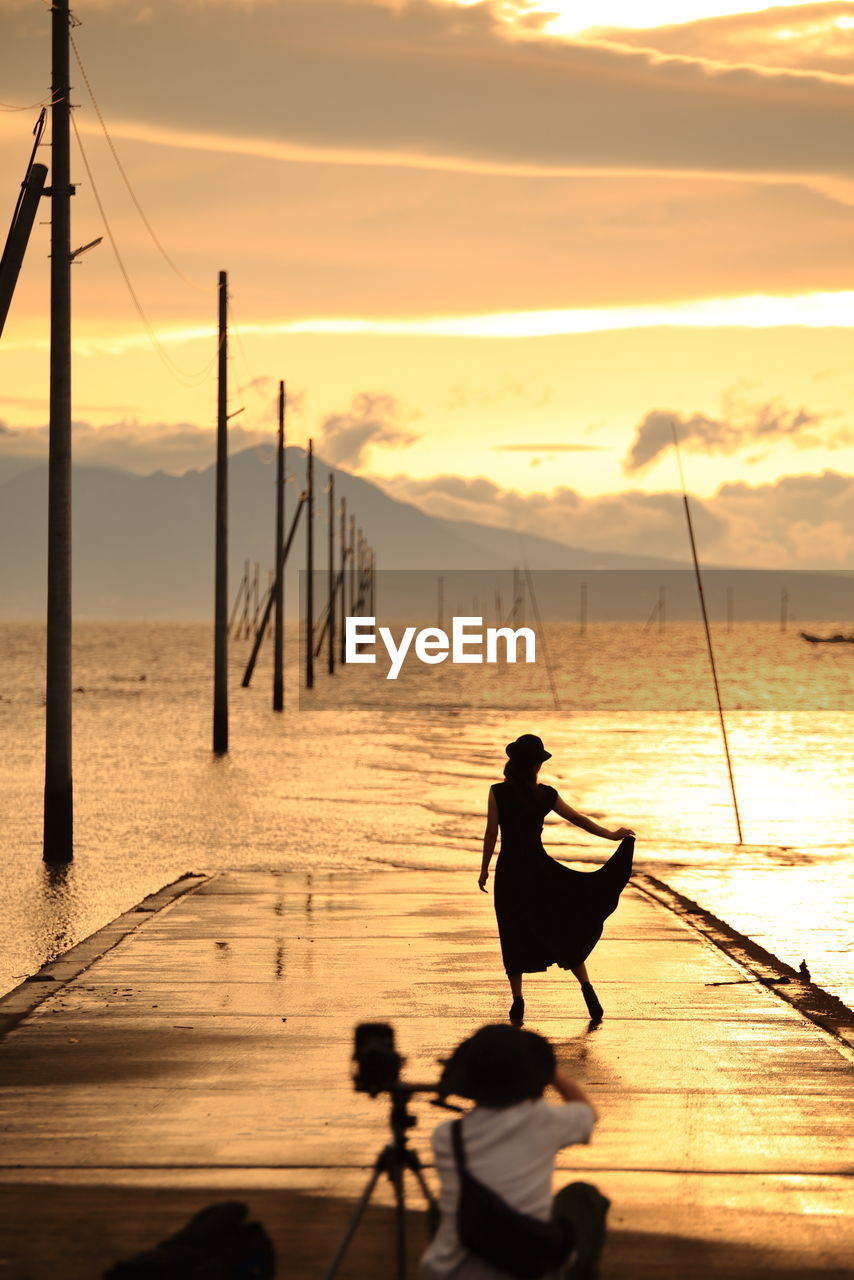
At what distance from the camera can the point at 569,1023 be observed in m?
8.94

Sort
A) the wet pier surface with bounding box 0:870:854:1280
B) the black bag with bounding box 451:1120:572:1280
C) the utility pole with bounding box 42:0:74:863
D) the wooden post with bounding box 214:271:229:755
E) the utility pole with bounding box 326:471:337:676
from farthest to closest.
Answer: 1. the utility pole with bounding box 326:471:337:676
2. the wooden post with bounding box 214:271:229:755
3. the utility pole with bounding box 42:0:74:863
4. the wet pier surface with bounding box 0:870:854:1280
5. the black bag with bounding box 451:1120:572:1280

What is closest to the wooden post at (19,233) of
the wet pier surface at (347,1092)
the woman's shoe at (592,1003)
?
the wet pier surface at (347,1092)

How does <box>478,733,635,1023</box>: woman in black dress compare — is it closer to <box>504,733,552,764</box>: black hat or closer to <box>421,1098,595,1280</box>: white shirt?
<box>504,733,552,764</box>: black hat

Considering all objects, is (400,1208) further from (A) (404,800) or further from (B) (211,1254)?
(A) (404,800)

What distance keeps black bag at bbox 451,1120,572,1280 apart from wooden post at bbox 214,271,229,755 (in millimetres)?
27354

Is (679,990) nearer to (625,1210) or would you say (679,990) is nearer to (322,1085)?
(322,1085)

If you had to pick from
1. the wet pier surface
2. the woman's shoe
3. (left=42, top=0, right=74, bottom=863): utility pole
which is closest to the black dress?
the woman's shoe

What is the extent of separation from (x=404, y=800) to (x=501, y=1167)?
799 inches

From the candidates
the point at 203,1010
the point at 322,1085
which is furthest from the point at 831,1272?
the point at 203,1010

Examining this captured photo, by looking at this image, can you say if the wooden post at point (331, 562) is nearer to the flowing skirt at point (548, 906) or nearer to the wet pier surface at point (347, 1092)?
the wet pier surface at point (347, 1092)

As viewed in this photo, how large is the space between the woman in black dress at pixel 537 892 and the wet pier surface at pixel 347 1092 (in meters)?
0.34

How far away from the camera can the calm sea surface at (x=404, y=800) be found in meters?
14.7

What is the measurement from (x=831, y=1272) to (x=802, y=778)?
83.2ft

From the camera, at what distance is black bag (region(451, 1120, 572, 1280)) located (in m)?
3.94
